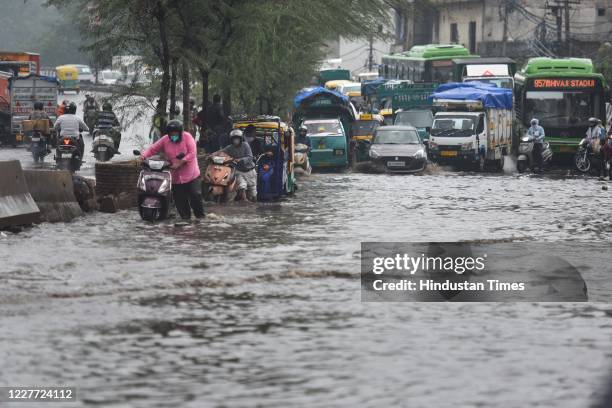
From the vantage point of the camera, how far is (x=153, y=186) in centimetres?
1938

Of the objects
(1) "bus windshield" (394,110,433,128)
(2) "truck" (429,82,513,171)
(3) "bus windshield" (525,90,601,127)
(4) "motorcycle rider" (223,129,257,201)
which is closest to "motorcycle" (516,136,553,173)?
(2) "truck" (429,82,513,171)

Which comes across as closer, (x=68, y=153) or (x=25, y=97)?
(x=68, y=153)

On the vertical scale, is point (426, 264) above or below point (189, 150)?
below

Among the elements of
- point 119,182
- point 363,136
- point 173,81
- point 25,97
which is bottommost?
point 363,136

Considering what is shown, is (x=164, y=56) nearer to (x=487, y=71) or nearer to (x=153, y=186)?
(x=153, y=186)

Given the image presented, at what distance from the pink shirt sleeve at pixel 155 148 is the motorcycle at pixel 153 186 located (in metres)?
0.10

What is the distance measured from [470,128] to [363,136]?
3980 millimetres

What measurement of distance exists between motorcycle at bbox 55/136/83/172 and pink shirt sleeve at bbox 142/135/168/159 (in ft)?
31.9

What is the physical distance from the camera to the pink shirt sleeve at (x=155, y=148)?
63.8 feet

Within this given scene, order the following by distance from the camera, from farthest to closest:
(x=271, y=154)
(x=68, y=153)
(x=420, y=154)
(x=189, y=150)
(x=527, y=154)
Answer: (x=527, y=154), (x=420, y=154), (x=68, y=153), (x=271, y=154), (x=189, y=150)

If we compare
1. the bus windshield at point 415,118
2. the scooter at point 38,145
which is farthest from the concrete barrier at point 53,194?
the bus windshield at point 415,118

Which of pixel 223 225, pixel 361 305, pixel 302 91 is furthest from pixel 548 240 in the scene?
pixel 302 91

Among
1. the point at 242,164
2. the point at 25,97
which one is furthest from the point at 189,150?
the point at 25,97

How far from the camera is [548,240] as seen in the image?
18.1 metres
